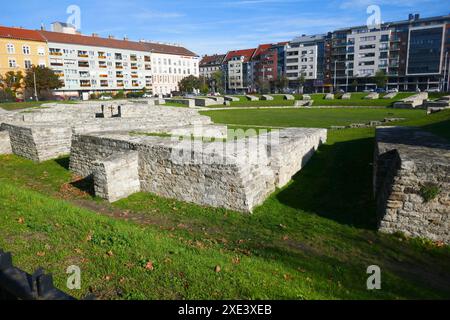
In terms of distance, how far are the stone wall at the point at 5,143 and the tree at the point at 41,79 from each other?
39964mm

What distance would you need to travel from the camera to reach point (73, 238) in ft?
20.2

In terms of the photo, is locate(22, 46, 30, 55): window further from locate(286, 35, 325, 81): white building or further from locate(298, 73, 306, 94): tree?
locate(286, 35, 325, 81): white building

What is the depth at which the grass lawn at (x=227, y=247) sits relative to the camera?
193 inches

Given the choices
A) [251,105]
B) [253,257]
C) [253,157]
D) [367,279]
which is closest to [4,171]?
[253,157]

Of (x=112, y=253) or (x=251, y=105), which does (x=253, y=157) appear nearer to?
(x=112, y=253)

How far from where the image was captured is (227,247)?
715 cm

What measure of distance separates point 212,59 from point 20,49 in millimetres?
68183

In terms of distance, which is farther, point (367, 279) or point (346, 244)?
point (346, 244)

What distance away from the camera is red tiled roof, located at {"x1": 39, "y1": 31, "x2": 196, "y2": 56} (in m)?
71.8

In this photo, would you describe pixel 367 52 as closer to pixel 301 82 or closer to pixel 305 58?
pixel 305 58

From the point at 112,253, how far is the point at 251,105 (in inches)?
1551

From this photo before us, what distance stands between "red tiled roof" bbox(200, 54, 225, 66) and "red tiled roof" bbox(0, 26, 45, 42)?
6218 centimetres

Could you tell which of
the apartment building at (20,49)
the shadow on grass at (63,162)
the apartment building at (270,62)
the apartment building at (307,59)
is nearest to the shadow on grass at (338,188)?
the shadow on grass at (63,162)
